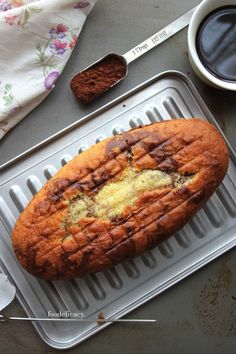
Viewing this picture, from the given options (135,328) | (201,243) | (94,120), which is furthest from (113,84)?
(135,328)

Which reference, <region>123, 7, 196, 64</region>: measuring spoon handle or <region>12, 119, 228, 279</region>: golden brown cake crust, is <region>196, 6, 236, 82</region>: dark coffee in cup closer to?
<region>123, 7, 196, 64</region>: measuring spoon handle

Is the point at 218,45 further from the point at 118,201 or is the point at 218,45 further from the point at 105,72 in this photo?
the point at 118,201

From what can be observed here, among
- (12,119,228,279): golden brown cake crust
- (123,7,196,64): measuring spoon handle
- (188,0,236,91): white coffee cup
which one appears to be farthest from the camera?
(123,7,196,64): measuring spoon handle

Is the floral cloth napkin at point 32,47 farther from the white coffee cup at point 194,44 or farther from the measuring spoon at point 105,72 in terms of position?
the white coffee cup at point 194,44

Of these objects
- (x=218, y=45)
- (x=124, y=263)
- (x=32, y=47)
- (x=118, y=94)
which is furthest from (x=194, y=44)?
(x=124, y=263)

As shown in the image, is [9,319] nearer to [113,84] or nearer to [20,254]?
[20,254]

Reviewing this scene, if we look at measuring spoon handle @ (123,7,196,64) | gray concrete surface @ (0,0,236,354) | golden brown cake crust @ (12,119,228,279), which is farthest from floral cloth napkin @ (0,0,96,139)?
golden brown cake crust @ (12,119,228,279)
